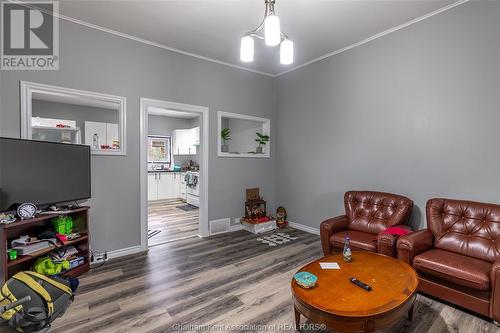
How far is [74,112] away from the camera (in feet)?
19.7

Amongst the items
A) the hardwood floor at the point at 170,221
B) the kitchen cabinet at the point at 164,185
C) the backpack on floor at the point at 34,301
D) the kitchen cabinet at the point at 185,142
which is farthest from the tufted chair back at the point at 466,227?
the kitchen cabinet at the point at 164,185

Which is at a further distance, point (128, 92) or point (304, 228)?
point (304, 228)

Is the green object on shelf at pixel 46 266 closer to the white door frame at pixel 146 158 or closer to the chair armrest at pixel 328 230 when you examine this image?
the white door frame at pixel 146 158

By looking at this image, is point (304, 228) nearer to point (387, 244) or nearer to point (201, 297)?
point (387, 244)

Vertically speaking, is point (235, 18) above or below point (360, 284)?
above

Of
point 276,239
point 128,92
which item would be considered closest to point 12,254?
point 128,92

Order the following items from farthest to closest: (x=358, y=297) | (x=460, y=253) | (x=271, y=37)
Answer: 1. (x=460, y=253)
2. (x=271, y=37)
3. (x=358, y=297)

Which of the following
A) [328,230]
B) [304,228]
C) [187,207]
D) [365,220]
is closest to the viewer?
[328,230]

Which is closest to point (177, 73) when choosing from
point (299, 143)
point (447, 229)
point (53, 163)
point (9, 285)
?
point (53, 163)

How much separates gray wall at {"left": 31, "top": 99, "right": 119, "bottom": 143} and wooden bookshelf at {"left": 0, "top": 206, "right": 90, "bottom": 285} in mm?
4116

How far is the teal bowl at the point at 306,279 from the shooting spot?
67.9 inches

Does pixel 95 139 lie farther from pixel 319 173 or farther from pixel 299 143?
pixel 319 173

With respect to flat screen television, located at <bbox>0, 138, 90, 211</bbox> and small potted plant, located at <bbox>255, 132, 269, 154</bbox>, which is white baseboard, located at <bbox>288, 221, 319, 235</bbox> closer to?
small potted plant, located at <bbox>255, 132, 269, 154</bbox>

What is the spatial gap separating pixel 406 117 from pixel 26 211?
4.37 m
